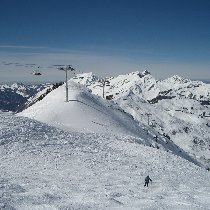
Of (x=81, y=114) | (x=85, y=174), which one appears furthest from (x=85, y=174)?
(x=81, y=114)

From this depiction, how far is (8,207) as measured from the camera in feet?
51.9

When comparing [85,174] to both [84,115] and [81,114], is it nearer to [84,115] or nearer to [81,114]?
[84,115]

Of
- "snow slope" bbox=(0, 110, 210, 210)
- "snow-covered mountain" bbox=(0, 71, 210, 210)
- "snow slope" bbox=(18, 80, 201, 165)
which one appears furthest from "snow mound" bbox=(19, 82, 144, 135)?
"snow slope" bbox=(0, 110, 210, 210)

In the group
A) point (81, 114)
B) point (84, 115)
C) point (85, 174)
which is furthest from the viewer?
point (81, 114)

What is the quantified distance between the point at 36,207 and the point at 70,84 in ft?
261

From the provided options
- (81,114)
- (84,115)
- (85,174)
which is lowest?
(84,115)

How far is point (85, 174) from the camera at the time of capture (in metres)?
26.3

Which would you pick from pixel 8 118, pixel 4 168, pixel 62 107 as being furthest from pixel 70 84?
pixel 4 168

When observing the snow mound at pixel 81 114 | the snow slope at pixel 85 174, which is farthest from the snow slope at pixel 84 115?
the snow slope at pixel 85 174

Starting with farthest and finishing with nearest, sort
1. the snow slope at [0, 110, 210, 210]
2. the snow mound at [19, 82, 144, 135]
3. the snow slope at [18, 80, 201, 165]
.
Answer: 1. the snow mound at [19, 82, 144, 135]
2. the snow slope at [18, 80, 201, 165]
3. the snow slope at [0, 110, 210, 210]

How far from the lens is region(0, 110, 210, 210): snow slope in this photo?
18.5 meters

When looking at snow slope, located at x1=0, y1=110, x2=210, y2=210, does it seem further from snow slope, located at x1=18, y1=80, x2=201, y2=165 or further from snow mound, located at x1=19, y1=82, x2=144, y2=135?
snow mound, located at x1=19, y1=82, x2=144, y2=135

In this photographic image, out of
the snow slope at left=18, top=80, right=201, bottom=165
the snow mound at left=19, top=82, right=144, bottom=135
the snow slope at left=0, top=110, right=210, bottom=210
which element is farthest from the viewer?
the snow mound at left=19, top=82, right=144, bottom=135

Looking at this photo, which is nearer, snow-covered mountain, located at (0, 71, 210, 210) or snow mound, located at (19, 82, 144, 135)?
snow-covered mountain, located at (0, 71, 210, 210)
